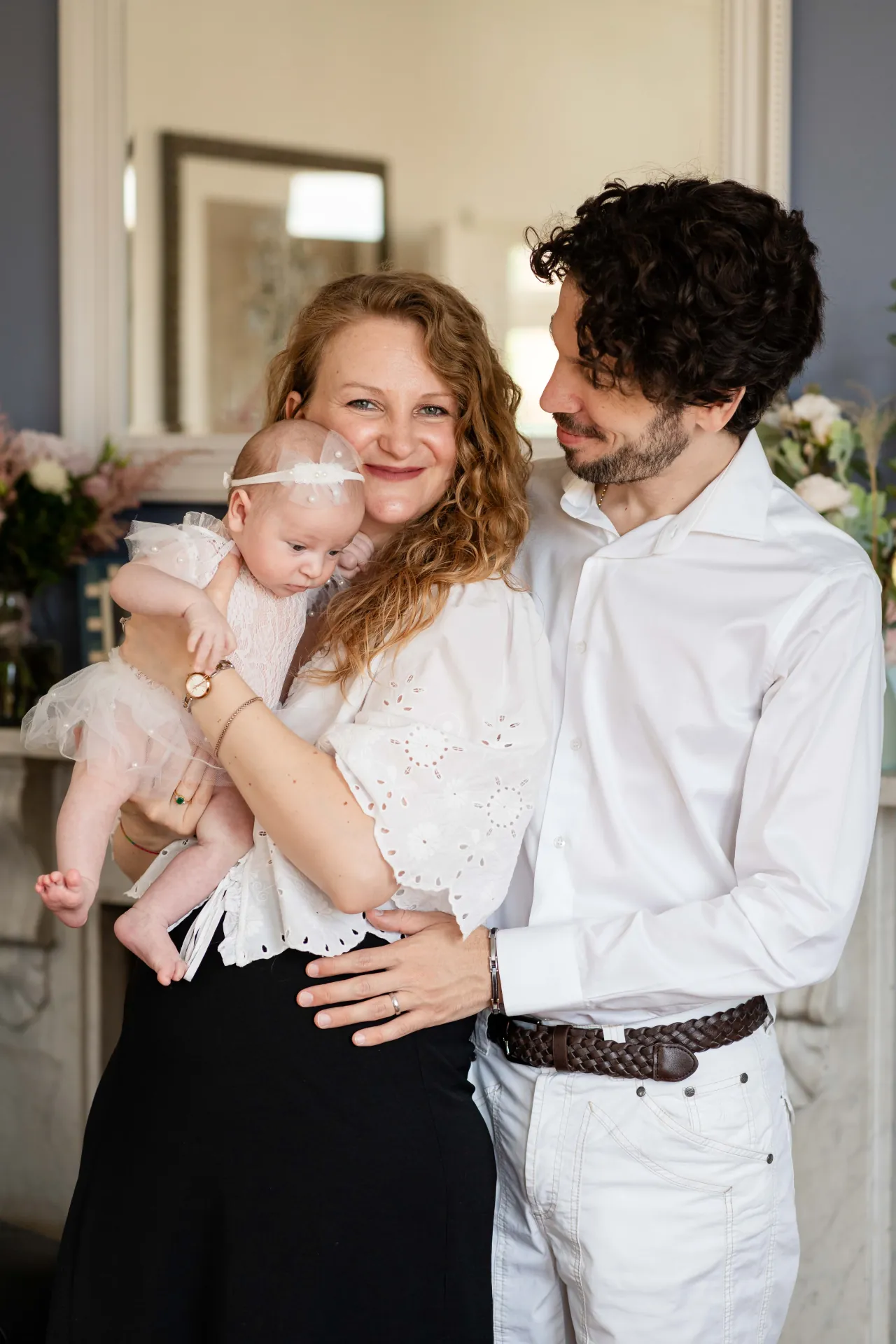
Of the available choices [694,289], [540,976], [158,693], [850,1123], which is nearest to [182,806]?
[158,693]

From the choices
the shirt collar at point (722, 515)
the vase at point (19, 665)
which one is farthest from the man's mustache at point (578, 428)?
the vase at point (19, 665)

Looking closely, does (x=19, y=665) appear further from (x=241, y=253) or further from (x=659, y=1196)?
(x=659, y=1196)

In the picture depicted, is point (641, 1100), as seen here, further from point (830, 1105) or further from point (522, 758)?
point (830, 1105)

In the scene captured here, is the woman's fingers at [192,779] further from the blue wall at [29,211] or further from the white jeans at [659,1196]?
the blue wall at [29,211]

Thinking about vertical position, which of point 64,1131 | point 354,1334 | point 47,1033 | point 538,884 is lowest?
point 64,1131

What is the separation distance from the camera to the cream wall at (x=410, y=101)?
2.61 m

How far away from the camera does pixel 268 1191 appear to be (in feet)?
4.25

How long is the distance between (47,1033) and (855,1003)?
1.69 metres

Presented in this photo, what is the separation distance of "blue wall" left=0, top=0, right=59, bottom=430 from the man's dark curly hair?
1695mm

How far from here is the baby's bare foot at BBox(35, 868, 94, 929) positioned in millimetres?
1341

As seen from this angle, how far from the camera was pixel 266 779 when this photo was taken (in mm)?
1292

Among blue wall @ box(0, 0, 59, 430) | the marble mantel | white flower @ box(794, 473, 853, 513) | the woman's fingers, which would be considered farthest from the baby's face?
blue wall @ box(0, 0, 59, 430)

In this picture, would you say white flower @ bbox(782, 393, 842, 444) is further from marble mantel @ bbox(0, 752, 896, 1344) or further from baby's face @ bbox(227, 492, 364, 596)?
baby's face @ bbox(227, 492, 364, 596)

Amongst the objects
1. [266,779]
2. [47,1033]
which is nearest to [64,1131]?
[47,1033]
